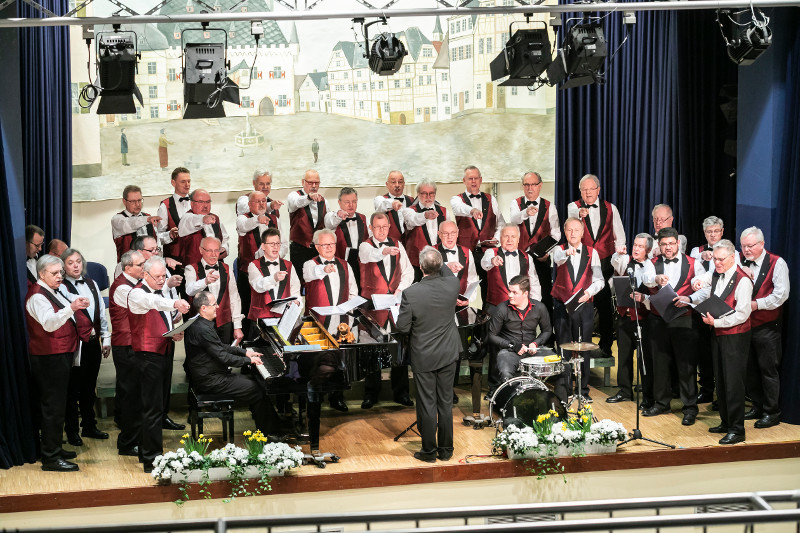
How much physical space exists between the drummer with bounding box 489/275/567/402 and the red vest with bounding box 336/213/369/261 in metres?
1.64

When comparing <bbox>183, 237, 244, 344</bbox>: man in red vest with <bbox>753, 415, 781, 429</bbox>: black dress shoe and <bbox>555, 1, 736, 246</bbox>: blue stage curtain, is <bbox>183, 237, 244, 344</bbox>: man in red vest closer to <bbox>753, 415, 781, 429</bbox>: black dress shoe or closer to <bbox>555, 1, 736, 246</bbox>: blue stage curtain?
<bbox>555, 1, 736, 246</bbox>: blue stage curtain

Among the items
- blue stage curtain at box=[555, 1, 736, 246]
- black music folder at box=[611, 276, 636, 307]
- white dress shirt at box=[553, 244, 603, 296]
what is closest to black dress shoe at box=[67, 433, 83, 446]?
white dress shirt at box=[553, 244, 603, 296]

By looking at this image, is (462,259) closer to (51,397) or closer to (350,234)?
(350,234)

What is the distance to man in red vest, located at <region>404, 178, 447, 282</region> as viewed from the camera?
8.88 metres

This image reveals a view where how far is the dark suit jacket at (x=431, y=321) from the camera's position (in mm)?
6871

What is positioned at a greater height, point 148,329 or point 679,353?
point 148,329

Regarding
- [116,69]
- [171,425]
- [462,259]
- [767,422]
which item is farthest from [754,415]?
[116,69]

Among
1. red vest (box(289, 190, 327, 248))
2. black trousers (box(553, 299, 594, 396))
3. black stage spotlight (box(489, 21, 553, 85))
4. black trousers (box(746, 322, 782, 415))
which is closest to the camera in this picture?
black trousers (box(746, 322, 782, 415))

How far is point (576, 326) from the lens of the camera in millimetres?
8242

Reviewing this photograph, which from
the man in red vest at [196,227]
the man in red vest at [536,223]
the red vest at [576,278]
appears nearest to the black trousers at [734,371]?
the red vest at [576,278]

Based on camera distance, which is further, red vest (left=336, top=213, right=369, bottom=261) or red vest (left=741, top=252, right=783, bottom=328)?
red vest (left=336, top=213, right=369, bottom=261)

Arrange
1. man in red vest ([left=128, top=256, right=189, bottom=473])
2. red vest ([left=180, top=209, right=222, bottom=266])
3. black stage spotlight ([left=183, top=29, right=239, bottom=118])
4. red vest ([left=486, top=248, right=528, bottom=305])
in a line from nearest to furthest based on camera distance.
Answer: man in red vest ([left=128, top=256, right=189, bottom=473])
black stage spotlight ([left=183, top=29, right=239, bottom=118])
red vest ([left=486, top=248, right=528, bottom=305])
red vest ([left=180, top=209, right=222, bottom=266])

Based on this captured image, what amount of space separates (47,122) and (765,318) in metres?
6.13

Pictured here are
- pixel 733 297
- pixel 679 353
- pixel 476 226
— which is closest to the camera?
pixel 733 297
